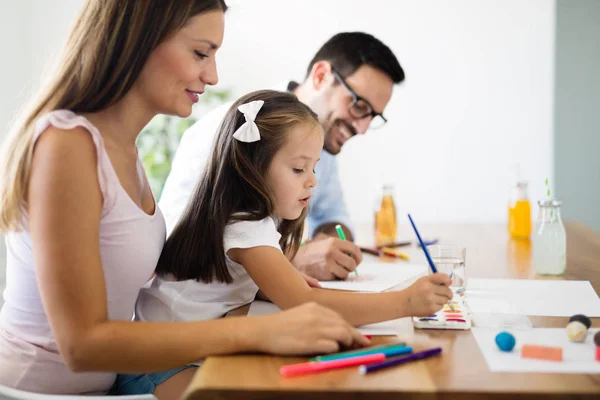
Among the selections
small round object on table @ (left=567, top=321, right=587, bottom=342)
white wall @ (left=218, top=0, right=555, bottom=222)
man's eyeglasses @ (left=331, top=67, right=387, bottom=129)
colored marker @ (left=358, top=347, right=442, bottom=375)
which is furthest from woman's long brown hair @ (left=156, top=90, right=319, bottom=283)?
white wall @ (left=218, top=0, right=555, bottom=222)

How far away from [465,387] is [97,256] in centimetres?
58

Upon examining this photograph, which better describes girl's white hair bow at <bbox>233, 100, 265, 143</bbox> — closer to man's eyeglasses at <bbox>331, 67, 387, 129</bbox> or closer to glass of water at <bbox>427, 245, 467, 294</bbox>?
glass of water at <bbox>427, 245, 467, 294</bbox>

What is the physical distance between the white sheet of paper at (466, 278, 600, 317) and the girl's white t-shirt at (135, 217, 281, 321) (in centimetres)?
45

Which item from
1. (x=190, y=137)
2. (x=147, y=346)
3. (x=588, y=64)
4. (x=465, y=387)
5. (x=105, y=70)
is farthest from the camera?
(x=588, y=64)

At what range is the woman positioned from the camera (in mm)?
1023

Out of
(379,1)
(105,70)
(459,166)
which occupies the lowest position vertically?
(459,166)

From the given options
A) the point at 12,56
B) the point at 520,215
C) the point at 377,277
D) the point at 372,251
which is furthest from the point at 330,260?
the point at 12,56

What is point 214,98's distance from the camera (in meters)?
4.41

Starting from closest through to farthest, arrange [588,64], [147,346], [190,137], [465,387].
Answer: [465,387] < [147,346] < [190,137] < [588,64]

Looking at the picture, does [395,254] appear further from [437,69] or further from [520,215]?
[437,69]

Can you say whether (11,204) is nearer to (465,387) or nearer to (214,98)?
(465,387)

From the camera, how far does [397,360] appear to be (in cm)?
96

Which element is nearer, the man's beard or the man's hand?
the man's hand

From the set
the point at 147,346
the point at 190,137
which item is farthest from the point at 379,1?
the point at 147,346
